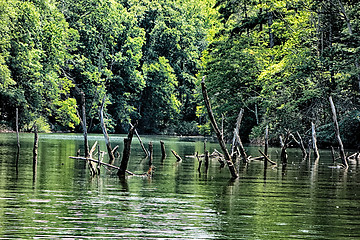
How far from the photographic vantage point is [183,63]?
284ft

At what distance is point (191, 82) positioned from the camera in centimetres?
8569

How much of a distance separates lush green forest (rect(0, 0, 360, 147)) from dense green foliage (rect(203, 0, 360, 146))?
100 millimetres

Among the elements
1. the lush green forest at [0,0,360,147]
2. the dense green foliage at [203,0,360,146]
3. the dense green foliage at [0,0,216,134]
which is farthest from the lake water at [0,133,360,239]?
the dense green foliage at [0,0,216,134]

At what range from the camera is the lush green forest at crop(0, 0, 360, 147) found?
115 feet

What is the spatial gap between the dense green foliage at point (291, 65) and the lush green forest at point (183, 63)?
0.33 feet

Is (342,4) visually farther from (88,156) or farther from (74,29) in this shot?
(74,29)

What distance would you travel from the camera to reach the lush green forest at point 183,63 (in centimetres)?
3512

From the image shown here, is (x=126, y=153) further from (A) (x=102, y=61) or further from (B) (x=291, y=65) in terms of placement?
(A) (x=102, y=61)

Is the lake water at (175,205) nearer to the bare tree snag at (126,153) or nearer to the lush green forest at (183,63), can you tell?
the bare tree snag at (126,153)

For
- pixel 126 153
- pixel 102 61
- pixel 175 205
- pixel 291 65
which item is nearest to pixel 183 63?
pixel 102 61

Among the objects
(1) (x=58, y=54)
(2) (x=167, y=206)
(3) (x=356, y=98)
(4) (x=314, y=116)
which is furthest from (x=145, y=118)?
(2) (x=167, y=206)

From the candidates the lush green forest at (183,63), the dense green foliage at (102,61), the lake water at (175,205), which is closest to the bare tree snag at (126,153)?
the lake water at (175,205)

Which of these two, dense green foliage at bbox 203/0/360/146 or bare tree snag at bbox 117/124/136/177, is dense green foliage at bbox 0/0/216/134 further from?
bare tree snag at bbox 117/124/136/177

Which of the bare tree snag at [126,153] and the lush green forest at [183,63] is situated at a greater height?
the lush green forest at [183,63]
